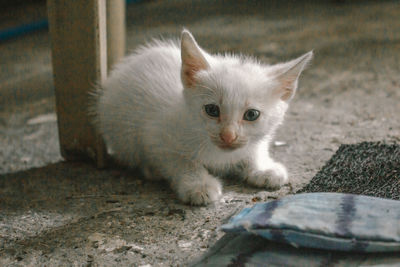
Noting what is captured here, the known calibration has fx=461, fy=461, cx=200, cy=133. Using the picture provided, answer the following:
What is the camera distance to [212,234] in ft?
5.29

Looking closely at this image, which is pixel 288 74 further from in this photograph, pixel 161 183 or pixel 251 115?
pixel 161 183

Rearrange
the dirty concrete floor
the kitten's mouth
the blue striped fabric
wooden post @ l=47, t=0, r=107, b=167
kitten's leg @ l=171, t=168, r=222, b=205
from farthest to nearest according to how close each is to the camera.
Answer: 1. wooden post @ l=47, t=0, r=107, b=167
2. kitten's leg @ l=171, t=168, r=222, b=205
3. the kitten's mouth
4. the dirty concrete floor
5. the blue striped fabric

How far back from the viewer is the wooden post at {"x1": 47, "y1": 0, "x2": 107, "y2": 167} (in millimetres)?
2137

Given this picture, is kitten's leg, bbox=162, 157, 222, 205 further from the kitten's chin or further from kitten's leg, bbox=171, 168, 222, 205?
the kitten's chin

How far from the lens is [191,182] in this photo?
1.88 metres

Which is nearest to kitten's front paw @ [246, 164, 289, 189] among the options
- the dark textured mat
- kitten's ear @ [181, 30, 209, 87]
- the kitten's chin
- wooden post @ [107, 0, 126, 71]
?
the dark textured mat

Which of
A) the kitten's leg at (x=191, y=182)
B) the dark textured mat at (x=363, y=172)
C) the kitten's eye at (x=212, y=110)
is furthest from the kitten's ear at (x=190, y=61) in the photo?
the dark textured mat at (x=363, y=172)

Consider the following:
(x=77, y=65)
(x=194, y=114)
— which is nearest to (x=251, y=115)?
(x=194, y=114)

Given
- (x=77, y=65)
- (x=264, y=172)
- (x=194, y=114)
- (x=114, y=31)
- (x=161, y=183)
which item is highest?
(x=114, y=31)

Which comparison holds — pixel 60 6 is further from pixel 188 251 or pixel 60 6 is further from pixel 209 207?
pixel 188 251

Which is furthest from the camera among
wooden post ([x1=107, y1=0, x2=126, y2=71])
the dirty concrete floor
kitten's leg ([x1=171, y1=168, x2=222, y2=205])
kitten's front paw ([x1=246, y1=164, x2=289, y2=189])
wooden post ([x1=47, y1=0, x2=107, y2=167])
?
wooden post ([x1=107, y1=0, x2=126, y2=71])

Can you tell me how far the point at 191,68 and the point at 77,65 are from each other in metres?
0.69

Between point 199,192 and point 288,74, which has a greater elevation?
point 288,74

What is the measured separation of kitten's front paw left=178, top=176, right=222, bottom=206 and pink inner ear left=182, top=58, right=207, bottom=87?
0.41 m
